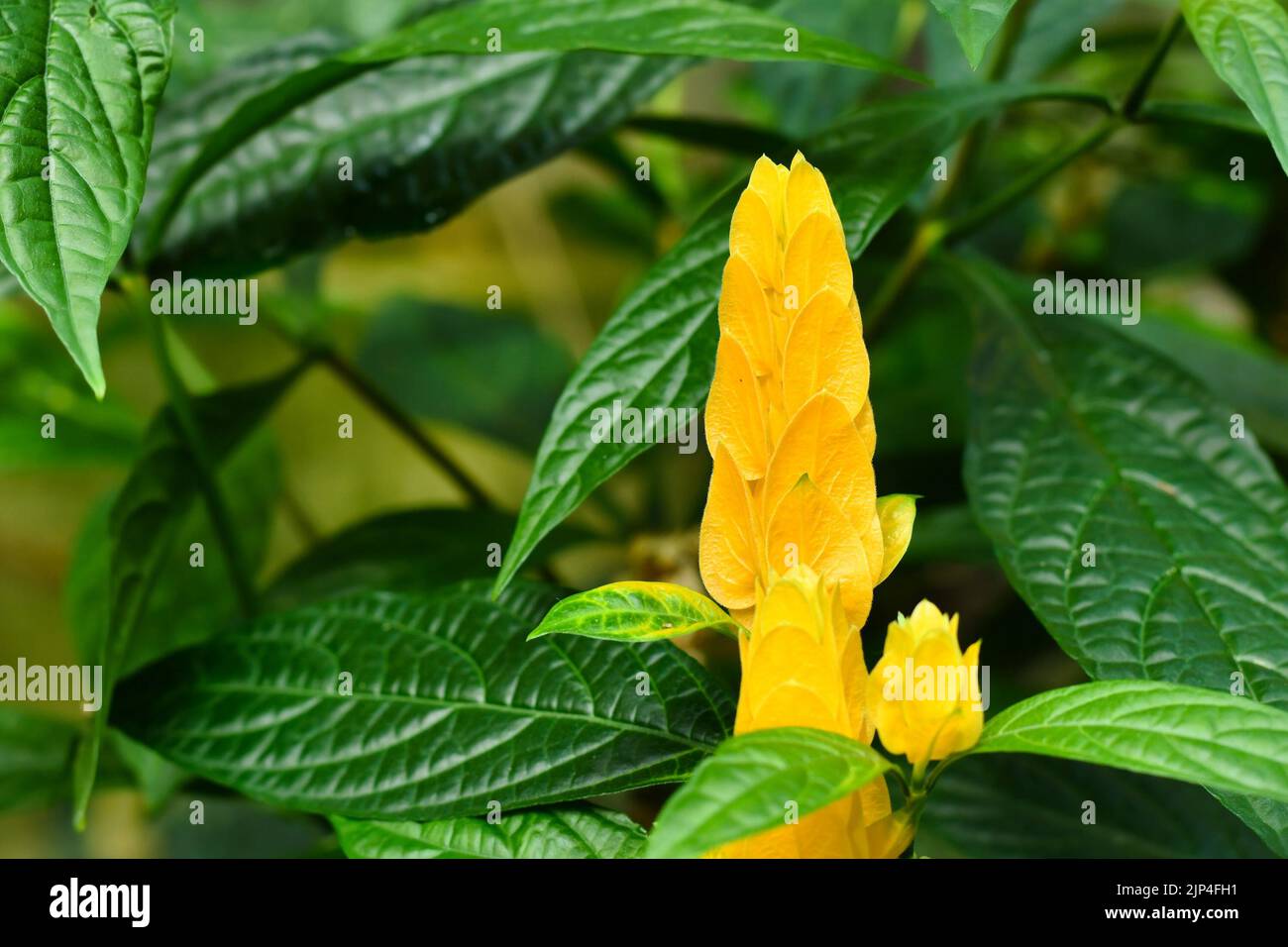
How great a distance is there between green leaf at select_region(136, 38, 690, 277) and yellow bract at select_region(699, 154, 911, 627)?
34 cm

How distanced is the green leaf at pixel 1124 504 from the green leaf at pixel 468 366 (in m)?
0.55

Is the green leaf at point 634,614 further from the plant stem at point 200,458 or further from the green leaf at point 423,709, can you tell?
the plant stem at point 200,458

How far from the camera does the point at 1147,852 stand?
0.75 meters

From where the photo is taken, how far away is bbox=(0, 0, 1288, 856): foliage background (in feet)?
2.82

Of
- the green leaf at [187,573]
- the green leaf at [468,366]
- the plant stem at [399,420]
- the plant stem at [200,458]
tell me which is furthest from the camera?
the green leaf at [468,366]

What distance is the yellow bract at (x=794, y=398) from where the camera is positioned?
0.38 metres

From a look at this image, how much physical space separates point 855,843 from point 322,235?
513mm

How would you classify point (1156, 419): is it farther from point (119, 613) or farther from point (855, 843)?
point (119, 613)

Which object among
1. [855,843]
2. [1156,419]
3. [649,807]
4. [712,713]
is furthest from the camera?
[649,807]

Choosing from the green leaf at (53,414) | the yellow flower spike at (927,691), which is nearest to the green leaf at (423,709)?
the yellow flower spike at (927,691)

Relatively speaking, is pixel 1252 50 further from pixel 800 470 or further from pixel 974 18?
pixel 800 470

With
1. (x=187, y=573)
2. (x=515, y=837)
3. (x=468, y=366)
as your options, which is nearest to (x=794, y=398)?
(x=515, y=837)

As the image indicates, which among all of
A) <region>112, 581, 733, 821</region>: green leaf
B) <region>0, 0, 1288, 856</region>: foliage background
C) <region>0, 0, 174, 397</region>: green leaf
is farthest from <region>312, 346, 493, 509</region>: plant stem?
<region>0, 0, 174, 397</region>: green leaf
